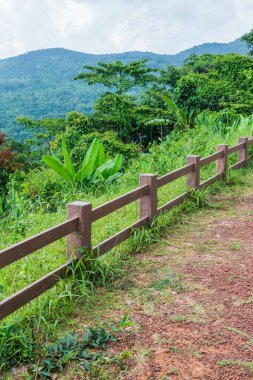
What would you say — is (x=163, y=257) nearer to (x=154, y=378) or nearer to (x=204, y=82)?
(x=154, y=378)

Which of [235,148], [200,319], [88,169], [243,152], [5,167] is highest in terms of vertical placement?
[235,148]

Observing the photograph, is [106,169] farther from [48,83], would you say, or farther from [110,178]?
[48,83]

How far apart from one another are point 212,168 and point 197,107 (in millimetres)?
9326

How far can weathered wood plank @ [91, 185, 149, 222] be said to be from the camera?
4.79 metres

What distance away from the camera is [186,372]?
3.36 meters

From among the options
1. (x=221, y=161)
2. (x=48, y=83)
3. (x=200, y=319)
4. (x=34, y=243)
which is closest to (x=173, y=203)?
(x=221, y=161)

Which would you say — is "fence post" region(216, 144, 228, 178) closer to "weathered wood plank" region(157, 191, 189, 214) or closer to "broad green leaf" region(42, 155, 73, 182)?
"weathered wood plank" region(157, 191, 189, 214)

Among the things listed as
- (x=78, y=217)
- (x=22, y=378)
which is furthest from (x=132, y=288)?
(x=22, y=378)

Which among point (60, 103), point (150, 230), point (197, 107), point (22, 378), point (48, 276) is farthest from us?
point (60, 103)

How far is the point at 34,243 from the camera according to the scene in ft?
12.8

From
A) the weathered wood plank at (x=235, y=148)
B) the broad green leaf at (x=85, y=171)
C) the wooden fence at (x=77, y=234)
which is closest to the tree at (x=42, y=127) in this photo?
the broad green leaf at (x=85, y=171)

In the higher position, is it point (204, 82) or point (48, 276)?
point (204, 82)

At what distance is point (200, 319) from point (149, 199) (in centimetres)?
222

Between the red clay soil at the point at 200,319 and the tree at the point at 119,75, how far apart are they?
30666 mm
